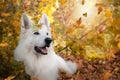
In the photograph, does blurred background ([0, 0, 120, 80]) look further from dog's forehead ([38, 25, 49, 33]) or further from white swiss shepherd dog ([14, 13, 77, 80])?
dog's forehead ([38, 25, 49, 33])

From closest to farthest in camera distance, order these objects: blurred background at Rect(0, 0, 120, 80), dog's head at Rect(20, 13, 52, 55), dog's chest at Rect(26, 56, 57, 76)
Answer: blurred background at Rect(0, 0, 120, 80)
dog's head at Rect(20, 13, 52, 55)
dog's chest at Rect(26, 56, 57, 76)

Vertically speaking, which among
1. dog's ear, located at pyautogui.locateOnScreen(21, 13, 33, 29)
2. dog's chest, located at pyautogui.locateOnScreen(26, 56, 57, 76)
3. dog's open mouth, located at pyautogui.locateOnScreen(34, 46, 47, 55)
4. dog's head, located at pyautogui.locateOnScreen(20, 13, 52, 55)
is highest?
dog's ear, located at pyautogui.locateOnScreen(21, 13, 33, 29)

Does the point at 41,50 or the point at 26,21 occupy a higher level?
the point at 26,21

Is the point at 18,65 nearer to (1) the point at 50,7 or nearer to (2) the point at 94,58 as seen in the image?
(1) the point at 50,7

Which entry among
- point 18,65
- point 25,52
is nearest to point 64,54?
point 25,52

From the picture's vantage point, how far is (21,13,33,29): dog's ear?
20.5ft

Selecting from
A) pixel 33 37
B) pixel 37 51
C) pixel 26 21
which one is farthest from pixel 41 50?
pixel 26 21

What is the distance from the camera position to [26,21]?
6289 millimetres

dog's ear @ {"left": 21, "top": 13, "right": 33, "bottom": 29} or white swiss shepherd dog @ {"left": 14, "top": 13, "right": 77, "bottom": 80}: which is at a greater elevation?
dog's ear @ {"left": 21, "top": 13, "right": 33, "bottom": 29}

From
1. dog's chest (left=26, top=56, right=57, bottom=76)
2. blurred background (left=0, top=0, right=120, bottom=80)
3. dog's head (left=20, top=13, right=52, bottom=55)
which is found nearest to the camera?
blurred background (left=0, top=0, right=120, bottom=80)

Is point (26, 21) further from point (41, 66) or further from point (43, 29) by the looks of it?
point (41, 66)

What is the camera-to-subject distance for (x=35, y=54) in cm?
641

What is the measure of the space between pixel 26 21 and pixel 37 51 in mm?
546

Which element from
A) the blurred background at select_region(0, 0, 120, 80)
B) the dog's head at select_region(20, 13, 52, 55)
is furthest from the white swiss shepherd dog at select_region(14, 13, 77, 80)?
the blurred background at select_region(0, 0, 120, 80)
